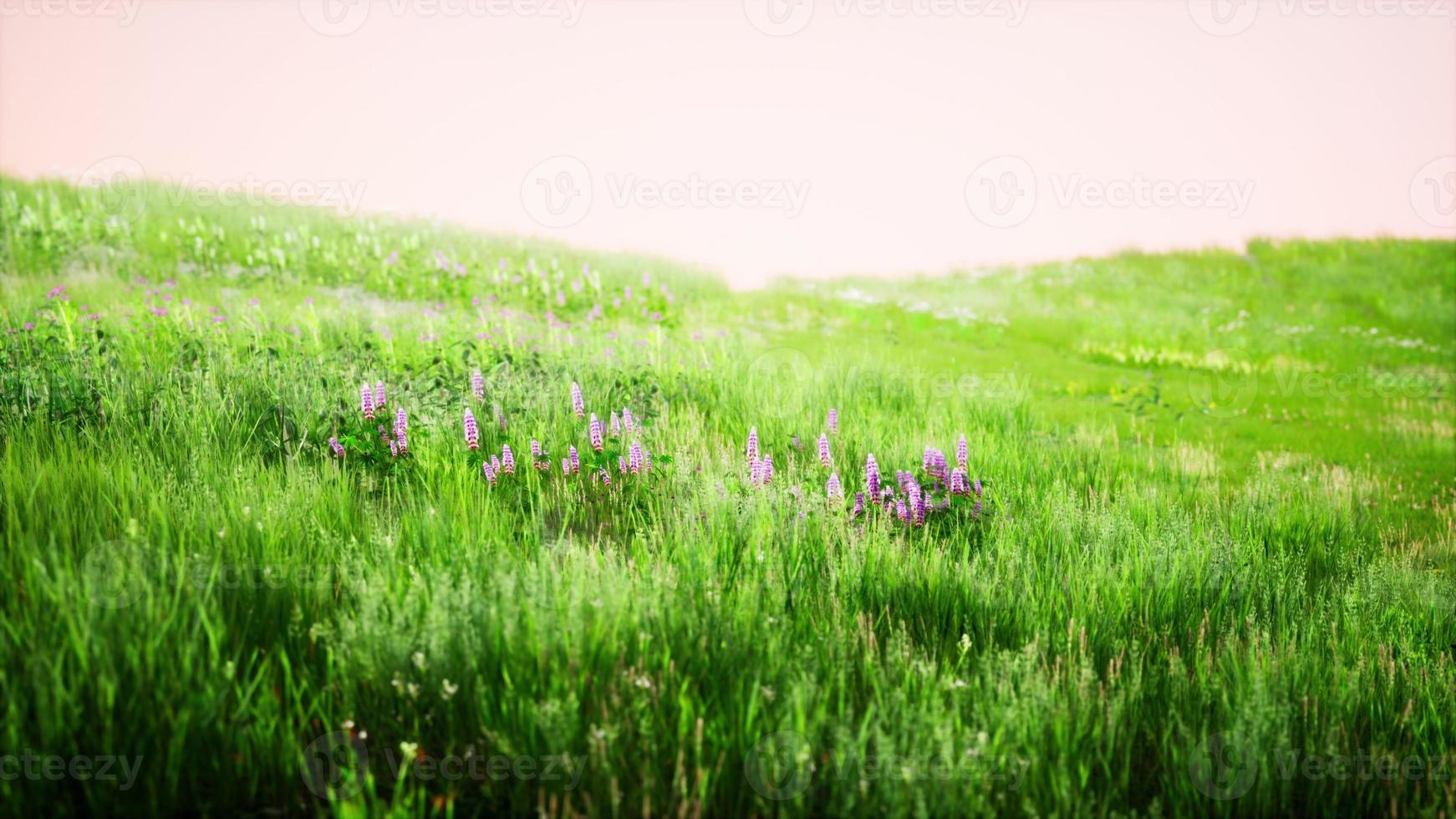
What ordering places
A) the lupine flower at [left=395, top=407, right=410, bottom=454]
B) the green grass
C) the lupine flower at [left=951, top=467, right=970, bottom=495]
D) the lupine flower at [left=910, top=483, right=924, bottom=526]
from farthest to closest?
the lupine flower at [left=395, top=407, right=410, bottom=454]
the lupine flower at [left=951, top=467, right=970, bottom=495]
the lupine flower at [left=910, top=483, right=924, bottom=526]
the green grass

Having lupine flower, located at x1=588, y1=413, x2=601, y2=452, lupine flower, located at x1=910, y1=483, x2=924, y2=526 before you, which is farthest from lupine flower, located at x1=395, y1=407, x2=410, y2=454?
lupine flower, located at x1=910, y1=483, x2=924, y2=526

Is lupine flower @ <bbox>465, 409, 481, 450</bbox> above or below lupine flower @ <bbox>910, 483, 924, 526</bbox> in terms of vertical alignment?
above

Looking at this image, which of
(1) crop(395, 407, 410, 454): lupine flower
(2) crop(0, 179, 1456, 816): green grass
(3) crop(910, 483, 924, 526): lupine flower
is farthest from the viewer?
(1) crop(395, 407, 410, 454): lupine flower

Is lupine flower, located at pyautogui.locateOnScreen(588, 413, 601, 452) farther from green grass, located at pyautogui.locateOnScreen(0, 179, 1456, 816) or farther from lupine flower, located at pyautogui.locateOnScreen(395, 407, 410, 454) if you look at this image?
lupine flower, located at pyautogui.locateOnScreen(395, 407, 410, 454)

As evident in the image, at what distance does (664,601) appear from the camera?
3.09m

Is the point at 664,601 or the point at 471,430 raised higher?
the point at 471,430

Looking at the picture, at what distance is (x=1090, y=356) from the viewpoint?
15.6 meters

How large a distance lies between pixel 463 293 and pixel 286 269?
3.43 meters

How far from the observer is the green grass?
240 cm

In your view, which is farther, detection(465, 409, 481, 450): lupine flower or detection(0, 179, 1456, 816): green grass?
detection(465, 409, 481, 450): lupine flower

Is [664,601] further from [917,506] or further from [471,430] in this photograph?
[471,430]

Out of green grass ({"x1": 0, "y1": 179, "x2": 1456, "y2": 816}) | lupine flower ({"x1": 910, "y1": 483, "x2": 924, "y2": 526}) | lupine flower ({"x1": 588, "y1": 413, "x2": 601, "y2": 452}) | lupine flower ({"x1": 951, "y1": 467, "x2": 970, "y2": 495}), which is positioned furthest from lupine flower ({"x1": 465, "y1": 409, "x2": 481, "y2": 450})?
lupine flower ({"x1": 951, "y1": 467, "x2": 970, "y2": 495})

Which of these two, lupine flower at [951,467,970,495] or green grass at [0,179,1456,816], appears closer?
green grass at [0,179,1456,816]

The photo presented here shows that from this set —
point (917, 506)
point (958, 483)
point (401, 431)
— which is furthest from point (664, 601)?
point (401, 431)
